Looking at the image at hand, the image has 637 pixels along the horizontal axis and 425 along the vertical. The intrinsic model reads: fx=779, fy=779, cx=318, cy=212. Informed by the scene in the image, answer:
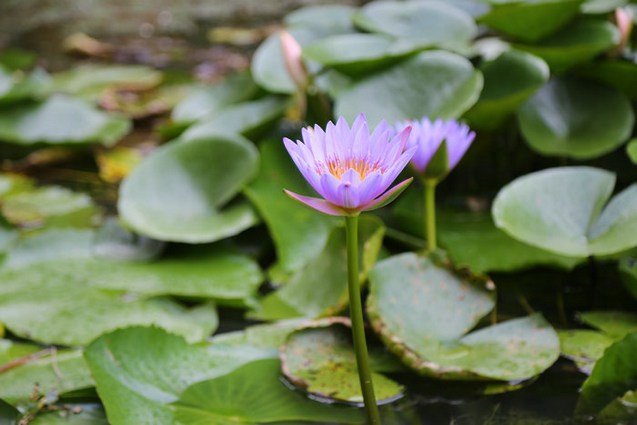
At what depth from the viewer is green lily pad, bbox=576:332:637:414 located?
0.97 metres

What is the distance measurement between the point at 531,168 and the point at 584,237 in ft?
1.57

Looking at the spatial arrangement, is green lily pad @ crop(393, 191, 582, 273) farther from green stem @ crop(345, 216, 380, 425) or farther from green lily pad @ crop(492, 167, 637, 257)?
green stem @ crop(345, 216, 380, 425)

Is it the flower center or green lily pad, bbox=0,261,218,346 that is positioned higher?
the flower center

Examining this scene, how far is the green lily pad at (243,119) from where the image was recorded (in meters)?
1.73

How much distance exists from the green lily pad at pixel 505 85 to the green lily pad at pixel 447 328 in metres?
0.40

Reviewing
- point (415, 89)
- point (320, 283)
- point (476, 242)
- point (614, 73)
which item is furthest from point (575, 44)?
point (320, 283)

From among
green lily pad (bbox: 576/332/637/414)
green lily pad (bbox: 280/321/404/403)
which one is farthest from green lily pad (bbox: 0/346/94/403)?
green lily pad (bbox: 576/332/637/414)

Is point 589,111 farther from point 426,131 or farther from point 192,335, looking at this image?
point 192,335

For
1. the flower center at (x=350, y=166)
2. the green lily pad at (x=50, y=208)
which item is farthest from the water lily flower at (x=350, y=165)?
the green lily pad at (x=50, y=208)

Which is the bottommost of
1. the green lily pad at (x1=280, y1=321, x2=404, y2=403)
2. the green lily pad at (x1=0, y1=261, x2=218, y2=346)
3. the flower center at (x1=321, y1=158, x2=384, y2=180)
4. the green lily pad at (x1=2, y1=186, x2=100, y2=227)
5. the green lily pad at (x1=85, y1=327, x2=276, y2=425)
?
the green lily pad at (x1=2, y1=186, x2=100, y2=227)

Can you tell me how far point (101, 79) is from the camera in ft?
9.42

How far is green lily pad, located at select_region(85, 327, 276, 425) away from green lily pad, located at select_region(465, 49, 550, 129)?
63 centimetres

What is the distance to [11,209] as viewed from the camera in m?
1.86

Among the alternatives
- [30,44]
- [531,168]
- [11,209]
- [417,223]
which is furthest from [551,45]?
[30,44]
